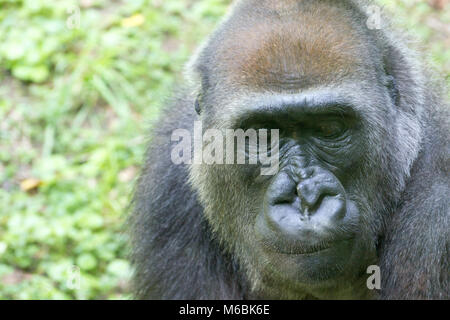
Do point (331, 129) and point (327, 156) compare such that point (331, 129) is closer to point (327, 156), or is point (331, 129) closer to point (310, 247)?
point (327, 156)

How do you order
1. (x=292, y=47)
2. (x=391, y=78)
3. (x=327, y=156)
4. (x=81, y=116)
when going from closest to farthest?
1. (x=327, y=156)
2. (x=292, y=47)
3. (x=391, y=78)
4. (x=81, y=116)

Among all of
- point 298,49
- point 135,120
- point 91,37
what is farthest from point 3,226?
point 298,49

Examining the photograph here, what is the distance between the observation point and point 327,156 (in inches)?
200

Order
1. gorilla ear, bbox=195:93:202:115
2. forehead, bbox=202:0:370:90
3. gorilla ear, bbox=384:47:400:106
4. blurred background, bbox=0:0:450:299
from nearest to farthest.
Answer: forehead, bbox=202:0:370:90
gorilla ear, bbox=384:47:400:106
gorilla ear, bbox=195:93:202:115
blurred background, bbox=0:0:450:299

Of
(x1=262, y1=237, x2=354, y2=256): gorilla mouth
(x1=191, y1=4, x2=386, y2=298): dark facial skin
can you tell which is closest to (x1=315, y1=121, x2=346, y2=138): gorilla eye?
(x1=191, y1=4, x2=386, y2=298): dark facial skin

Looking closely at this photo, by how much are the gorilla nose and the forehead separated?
26.2 inches

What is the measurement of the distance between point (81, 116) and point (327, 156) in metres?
4.64

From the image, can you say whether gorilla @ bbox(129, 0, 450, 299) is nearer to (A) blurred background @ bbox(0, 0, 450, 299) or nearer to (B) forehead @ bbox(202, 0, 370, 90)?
(B) forehead @ bbox(202, 0, 370, 90)

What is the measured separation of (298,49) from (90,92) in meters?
4.61

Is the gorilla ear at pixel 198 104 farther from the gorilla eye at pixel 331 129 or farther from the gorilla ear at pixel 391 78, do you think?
the gorilla ear at pixel 391 78

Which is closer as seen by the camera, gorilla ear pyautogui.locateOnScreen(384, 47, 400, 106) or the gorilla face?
the gorilla face

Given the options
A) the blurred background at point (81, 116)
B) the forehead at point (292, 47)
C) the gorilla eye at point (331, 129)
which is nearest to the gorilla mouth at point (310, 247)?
the gorilla eye at point (331, 129)

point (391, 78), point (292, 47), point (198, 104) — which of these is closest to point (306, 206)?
point (292, 47)

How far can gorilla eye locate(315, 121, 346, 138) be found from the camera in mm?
5168
